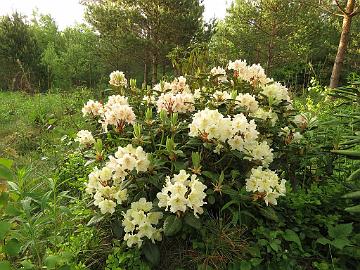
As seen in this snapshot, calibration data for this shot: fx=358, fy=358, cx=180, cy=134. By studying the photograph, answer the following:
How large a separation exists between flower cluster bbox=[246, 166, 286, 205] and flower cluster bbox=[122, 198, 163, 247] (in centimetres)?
57

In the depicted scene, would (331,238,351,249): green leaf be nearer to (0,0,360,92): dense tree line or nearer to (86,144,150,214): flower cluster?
(86,144,150,214): flower cluster

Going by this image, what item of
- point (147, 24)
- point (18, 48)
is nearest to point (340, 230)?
point (147, 24)

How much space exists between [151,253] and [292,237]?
836mm

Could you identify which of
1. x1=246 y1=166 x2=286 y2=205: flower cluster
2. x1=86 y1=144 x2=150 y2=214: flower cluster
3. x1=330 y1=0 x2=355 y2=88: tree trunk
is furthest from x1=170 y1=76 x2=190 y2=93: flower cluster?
x1=330 y1=0 x2=355 y2=88: tree trunk

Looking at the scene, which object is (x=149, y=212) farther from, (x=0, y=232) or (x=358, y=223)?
(x=358, y=223)

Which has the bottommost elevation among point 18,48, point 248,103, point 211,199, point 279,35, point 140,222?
point 140,222

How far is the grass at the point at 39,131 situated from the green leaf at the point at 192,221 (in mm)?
1892

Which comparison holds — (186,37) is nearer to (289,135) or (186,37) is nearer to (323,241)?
(289,135)

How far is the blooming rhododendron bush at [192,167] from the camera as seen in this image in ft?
6.70

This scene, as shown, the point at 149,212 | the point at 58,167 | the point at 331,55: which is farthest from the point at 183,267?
the point at 331,55

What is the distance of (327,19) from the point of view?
16.4 metres

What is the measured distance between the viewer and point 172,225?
6.46 ft

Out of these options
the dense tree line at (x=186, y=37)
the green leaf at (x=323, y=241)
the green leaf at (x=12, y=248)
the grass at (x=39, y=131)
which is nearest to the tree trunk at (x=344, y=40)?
the dense tree line at (x=186, y=37)

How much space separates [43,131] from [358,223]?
5266 millimetres
